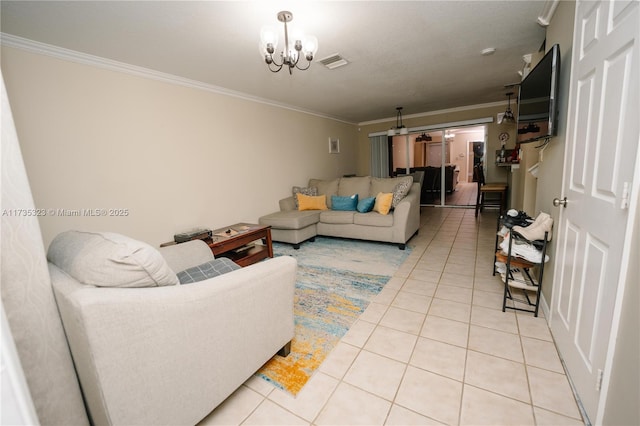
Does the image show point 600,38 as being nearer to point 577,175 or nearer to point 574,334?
point 577,175

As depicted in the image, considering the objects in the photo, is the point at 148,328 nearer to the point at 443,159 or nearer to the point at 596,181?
the point at 596,181

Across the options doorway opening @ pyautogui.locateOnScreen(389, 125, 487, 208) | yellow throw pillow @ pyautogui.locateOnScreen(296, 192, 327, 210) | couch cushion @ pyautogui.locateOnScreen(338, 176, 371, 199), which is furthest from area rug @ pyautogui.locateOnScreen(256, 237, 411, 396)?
doorway opening @ pyautogui.locateOnScreen(389, 125, 487, 208)

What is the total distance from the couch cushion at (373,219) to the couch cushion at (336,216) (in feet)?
0.30

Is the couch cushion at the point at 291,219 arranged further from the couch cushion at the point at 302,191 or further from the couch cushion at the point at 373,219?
the couch cushion at the point at 373,219

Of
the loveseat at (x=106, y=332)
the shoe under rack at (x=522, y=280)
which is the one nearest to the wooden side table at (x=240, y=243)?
the loveseat at (x=106, y=332)

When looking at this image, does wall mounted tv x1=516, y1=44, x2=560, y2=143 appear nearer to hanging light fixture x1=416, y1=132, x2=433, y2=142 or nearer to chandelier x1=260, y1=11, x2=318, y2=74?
chandelier x1=260, y1=11, x2=318, y2=74

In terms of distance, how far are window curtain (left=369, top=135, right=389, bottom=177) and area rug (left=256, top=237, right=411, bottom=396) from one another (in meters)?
3.78

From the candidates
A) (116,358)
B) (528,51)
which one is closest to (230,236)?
(116,358)

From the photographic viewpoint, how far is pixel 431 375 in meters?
1.52

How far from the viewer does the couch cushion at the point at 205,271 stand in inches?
73.5

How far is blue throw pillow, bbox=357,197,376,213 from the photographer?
13.1ft

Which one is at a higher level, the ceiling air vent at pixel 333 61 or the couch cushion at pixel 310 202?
the ceiling air vent at pixel 333 61

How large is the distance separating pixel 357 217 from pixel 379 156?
3.88 meters

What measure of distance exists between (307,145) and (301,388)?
452 cm
